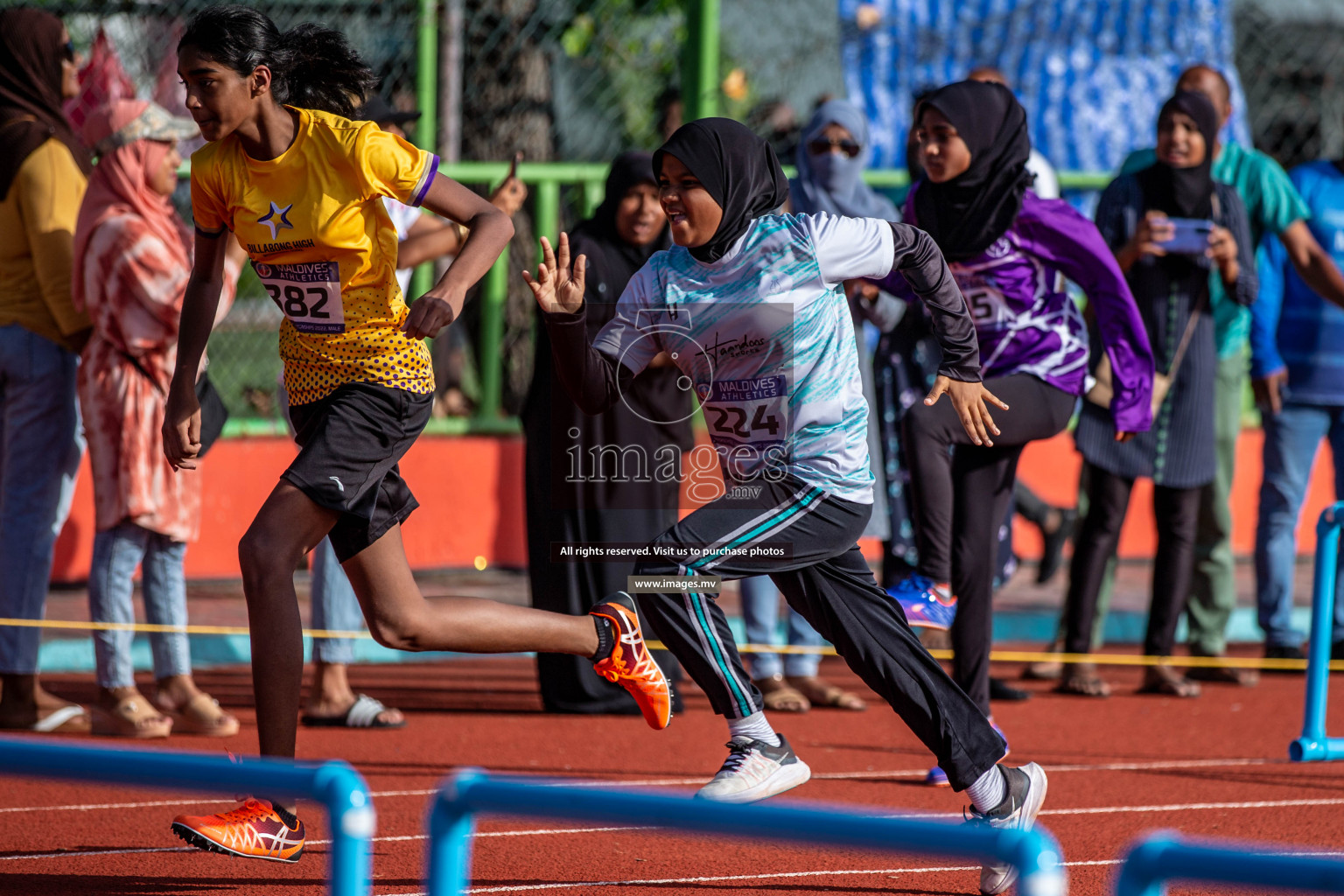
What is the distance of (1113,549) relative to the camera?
7.39 meters

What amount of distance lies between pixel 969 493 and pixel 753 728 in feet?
5.07

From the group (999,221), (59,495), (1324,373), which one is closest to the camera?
(999,221)

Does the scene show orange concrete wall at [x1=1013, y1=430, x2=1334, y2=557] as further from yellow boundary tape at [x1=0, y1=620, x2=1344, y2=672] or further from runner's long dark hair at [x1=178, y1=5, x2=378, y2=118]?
runner's long dark hair at [x1=178, y1=5, x2=378, y2=118]

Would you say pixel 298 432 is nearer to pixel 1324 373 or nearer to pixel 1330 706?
pixel 1330 706

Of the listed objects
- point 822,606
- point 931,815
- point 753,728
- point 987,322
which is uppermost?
point 987,322

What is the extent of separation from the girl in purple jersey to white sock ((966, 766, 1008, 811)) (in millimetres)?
1215

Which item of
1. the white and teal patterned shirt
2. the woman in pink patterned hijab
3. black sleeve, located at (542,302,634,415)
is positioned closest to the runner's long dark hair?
black sleeve, located at (542,302,634,415)

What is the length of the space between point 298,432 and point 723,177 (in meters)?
1.33

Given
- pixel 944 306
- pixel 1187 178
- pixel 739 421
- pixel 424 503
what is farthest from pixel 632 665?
pixel 424 503

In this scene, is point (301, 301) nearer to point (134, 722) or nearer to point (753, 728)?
point (753, 728)

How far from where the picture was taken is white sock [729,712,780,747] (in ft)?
14.0

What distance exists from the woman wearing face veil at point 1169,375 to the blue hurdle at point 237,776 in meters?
5.39

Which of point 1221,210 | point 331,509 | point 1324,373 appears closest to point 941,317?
point 331,509

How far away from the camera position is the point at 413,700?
701cm
